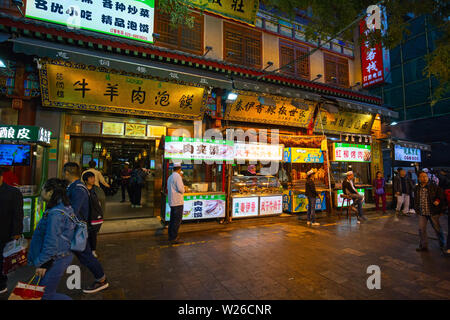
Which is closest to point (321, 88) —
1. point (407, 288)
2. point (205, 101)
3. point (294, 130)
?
point (294, 130)

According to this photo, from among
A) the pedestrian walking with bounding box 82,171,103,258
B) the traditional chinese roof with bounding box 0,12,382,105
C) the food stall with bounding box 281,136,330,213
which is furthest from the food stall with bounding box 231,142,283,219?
the pedestrian walking with bounding box 82,171,103,258

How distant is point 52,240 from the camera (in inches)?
103

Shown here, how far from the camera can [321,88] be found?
11789 mm

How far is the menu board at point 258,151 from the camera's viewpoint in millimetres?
8984

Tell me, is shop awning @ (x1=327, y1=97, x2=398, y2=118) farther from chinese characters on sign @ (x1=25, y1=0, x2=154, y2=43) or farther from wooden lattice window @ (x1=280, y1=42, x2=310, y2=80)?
chinese characters on sign @ (x1=25, y1=0, x2=154, y2=43)

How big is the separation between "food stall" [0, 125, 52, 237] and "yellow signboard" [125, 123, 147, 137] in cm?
263

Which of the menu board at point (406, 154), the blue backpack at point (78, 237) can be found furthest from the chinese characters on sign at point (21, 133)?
the menu board at point (406, 154)

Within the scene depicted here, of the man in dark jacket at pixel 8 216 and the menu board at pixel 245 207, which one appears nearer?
the man in dark jacket at pixel 8 216

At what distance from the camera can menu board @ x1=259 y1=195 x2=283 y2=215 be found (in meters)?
9.02

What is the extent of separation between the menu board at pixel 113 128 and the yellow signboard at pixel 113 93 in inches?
22.7

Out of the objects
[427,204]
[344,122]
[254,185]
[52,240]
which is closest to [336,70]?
[344,122]

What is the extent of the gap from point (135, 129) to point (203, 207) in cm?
434

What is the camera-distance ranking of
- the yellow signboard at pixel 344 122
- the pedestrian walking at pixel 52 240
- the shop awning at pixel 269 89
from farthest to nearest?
the yellow signboard at pixel 344 122
the shop awning at pixel 269 89
the pedestrian walking at pixel 52 240

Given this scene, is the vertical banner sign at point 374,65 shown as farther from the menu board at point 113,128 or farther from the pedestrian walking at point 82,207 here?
the pedestrian walking at point 82,207
